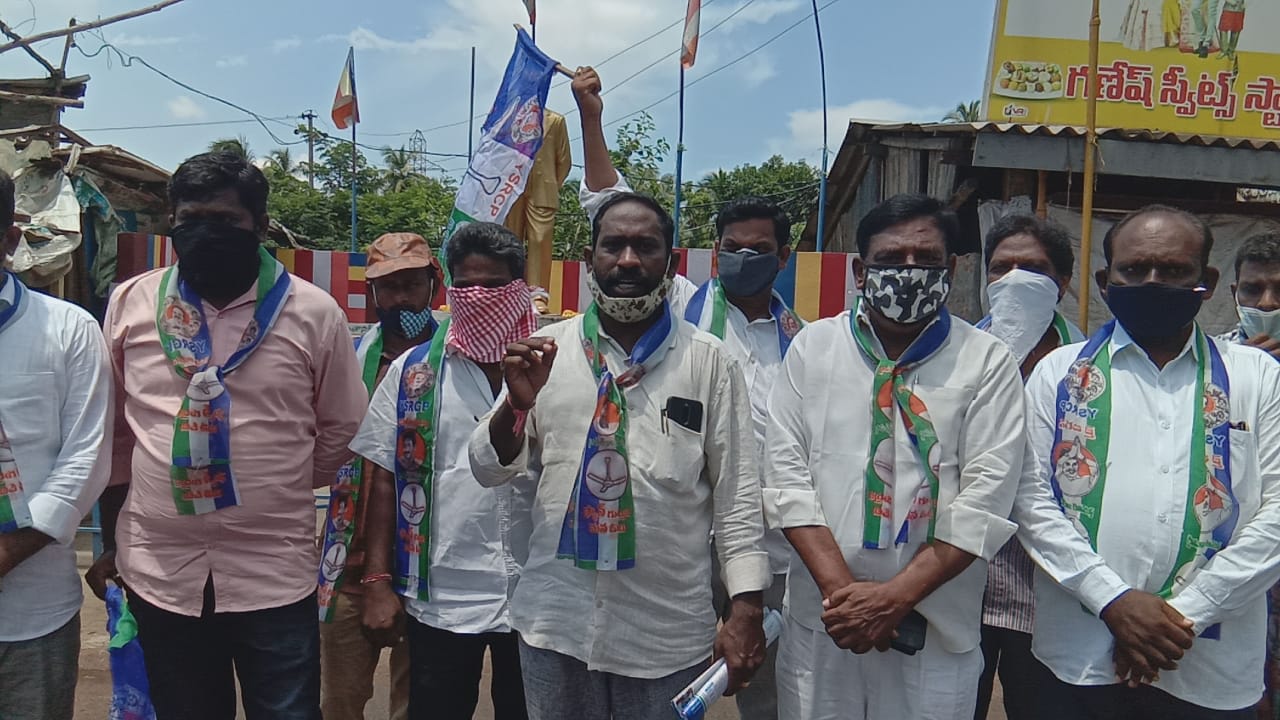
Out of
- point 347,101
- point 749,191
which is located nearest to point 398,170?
point 749,191

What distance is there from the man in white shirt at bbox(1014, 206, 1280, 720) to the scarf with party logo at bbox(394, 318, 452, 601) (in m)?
1.76

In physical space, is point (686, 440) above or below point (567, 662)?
above

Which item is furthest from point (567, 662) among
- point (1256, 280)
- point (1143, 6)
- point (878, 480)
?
point (1143, 6)

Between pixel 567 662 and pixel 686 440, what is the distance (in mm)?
651

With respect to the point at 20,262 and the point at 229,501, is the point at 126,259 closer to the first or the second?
the point at 20,262

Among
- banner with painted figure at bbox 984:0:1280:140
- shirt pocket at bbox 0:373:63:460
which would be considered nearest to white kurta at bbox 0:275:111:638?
shirt pocket at bbox 0:373:63:460

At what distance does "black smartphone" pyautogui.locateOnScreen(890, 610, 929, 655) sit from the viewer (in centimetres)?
234

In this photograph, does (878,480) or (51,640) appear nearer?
(878,480)

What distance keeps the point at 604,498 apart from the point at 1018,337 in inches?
71.1

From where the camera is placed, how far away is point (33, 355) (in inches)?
102

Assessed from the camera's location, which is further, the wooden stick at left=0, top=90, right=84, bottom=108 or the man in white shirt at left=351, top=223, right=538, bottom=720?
the wooden stick at left=0, top=90, right=84, bottom=108

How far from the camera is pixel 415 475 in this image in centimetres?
292

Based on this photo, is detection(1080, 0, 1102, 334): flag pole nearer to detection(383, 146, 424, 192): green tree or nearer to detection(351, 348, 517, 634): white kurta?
detection(351, 348, 517, 634): white kurta

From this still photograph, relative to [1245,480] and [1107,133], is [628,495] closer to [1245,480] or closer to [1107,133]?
[1245,480]
